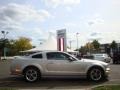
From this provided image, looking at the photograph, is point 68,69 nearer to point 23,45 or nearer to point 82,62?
point 82,62

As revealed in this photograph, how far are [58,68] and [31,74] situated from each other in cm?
141

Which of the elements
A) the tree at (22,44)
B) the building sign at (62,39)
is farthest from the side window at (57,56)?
the tree at (22,44)

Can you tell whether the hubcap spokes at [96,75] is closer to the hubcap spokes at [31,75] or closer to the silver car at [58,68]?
the silver car at [58,68]

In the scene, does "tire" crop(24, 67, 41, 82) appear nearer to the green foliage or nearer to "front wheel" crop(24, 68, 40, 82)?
"front wheel" crop(24, 68, 40, 82)

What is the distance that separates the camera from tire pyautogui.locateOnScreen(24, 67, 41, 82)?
587 inches

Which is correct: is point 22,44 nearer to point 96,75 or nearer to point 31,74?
point 31,74

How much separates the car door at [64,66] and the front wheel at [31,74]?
615mm

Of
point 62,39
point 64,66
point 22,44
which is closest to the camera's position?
point 64,66

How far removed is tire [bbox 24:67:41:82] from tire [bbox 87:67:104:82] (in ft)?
8.53

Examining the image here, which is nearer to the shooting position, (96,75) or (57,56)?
(96,75)

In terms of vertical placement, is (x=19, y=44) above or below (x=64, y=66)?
above

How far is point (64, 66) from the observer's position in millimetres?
14891

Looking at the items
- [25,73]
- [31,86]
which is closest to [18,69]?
[25,73]

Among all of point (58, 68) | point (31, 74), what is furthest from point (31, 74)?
point (58, 68)
